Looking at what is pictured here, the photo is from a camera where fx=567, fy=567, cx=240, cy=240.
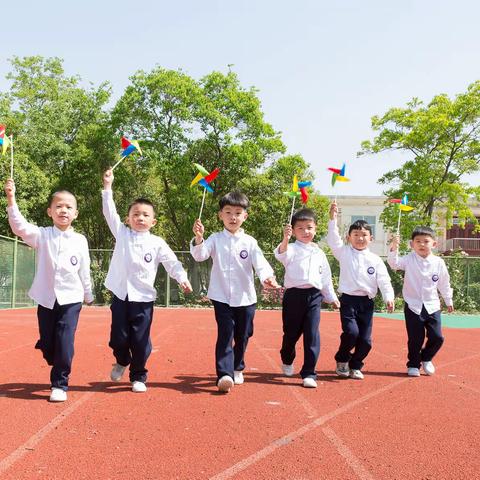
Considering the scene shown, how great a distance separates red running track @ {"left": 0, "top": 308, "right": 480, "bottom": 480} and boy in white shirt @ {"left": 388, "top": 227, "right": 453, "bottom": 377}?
30cm


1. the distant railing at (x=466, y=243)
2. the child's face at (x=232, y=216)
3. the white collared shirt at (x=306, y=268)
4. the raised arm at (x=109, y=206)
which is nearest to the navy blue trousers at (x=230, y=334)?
the white collared shirt at (x=306, y=268)

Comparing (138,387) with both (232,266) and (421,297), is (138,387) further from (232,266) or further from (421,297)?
(421,297)

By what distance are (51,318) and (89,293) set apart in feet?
1.48

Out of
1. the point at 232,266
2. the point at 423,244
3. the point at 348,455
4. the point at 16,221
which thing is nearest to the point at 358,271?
the point at 423,244

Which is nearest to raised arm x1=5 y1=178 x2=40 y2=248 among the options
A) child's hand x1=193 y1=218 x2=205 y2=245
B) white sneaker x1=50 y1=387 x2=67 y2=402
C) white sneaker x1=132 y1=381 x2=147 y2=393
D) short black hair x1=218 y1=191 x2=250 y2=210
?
white sneaker x1=50 y1=387 x2=67 y2=402

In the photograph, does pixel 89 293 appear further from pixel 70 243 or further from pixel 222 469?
pixel 222 469

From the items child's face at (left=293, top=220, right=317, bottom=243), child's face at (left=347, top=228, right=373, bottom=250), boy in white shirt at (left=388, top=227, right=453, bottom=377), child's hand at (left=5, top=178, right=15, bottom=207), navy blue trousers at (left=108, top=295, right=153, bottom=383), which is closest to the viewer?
child's hand at (left=5, top=178, right=15, bottom=207)

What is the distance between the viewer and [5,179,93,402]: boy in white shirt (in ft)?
15.8

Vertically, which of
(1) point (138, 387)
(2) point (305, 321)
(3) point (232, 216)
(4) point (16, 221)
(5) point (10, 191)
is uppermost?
(5) point (10, 191)

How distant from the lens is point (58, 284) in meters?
4.92

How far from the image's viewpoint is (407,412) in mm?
4586

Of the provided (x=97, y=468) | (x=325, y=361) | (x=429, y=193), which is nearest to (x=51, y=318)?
(x=97, y=468)

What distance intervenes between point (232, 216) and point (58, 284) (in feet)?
5.79

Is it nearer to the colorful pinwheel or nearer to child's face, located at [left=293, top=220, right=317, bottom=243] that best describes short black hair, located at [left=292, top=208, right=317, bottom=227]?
child's face, located at [left=293, top=220, right=317, bottom=243]
